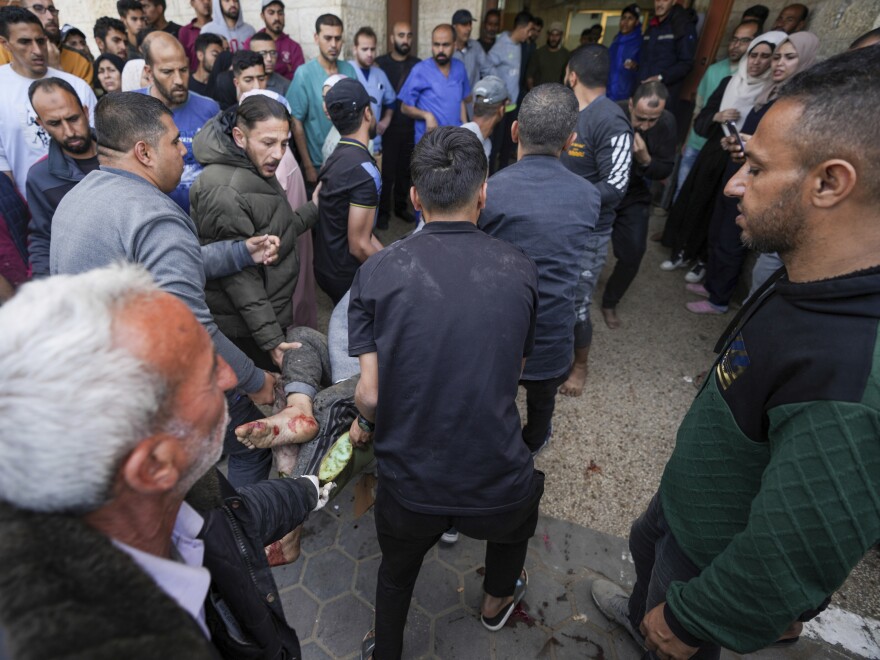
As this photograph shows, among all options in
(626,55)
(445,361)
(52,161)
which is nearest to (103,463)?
(445,361)

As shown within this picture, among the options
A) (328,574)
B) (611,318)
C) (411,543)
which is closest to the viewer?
(411,543)

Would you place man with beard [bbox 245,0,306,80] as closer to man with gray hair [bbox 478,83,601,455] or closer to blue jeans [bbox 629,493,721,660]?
man with gray hair [bbox 478,83,601,455]

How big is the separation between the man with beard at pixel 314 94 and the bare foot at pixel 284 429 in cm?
330

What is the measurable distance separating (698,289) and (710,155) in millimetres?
1417

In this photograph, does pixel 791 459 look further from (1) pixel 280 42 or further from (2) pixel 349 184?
(1) pixel 280 42

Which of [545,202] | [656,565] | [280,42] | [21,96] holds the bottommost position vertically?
[656,565]

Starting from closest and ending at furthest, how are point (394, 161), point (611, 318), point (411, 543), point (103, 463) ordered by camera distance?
point (103, 463)
point (411, 543)
point (611, 318)
point (394, 161)

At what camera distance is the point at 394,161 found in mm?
6250

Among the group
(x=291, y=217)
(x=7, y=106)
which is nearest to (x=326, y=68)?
(x=7, y=106)

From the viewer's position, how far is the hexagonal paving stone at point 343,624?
86.0 inches

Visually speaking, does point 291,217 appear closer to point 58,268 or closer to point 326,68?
point 58,268

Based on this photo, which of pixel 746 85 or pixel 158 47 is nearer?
pixel 158 47

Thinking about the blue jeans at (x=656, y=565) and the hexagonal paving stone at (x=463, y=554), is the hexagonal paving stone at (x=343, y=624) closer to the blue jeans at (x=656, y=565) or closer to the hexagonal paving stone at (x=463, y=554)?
the hexagonal paving stone at (x=463, y=554)

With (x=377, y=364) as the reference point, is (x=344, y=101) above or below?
above
